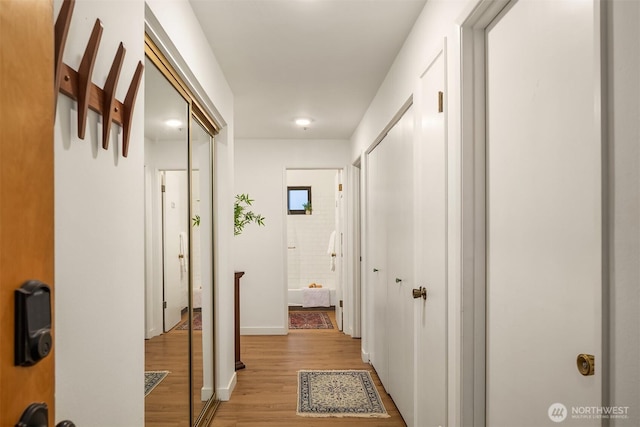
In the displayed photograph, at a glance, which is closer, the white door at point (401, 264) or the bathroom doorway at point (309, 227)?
the white door at point (401, 264)

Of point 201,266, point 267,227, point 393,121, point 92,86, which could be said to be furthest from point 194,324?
point 267,227

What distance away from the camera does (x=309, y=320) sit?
19.4ft

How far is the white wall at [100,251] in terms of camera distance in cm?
93

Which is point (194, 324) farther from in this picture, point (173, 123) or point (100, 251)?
point (100, 251)

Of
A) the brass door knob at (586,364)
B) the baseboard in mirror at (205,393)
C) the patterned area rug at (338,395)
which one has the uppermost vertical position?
the brass door knob at (586,364)

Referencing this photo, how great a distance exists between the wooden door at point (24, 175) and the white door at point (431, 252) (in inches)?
58.0

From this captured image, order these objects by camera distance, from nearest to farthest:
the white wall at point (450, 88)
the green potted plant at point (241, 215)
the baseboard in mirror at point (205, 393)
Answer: the white wall at point (450, 88) → the baseboard in mirror at point (205, 393) → the green potted plant at point (241, 215)

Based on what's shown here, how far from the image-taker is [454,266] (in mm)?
1652

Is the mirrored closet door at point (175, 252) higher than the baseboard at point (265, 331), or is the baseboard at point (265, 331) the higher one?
the mirrored closet door at point (175, 252)

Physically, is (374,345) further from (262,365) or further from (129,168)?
(129,168)

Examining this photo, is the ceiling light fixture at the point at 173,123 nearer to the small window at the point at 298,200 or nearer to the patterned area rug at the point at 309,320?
the patterned area rug at the point at 309,320

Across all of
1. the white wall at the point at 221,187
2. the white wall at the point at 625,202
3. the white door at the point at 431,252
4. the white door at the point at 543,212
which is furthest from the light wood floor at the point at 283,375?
the white wall at the point at 625,202

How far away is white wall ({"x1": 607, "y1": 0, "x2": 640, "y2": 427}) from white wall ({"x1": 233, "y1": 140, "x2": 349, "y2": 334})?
4496 millimetres

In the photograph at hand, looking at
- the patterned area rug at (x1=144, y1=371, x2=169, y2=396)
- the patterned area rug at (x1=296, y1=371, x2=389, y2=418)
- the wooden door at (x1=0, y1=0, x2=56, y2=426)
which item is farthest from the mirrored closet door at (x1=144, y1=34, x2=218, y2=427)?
the wooden door at (x1=0, y1=0, x2=56, y2=426)
